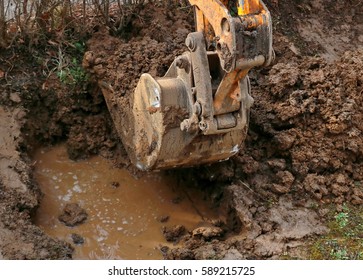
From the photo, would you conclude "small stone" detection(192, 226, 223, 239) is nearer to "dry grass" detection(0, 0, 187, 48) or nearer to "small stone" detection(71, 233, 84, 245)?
"small stone" detection(71, 233, 84, 245)

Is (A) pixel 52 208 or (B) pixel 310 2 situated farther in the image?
(B) pixel 310 2

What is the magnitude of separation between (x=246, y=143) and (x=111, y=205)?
1312 millimetres

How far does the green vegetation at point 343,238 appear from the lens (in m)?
5.39

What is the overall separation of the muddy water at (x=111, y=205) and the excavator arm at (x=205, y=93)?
0.43 meters

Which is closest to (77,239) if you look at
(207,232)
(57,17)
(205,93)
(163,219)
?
(163,219)

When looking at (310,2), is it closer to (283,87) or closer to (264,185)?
(283,87)

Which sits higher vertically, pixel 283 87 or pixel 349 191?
pixel 283 87

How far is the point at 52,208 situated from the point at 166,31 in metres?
2.02

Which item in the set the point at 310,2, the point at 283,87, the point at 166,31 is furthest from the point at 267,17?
the point at 310,2

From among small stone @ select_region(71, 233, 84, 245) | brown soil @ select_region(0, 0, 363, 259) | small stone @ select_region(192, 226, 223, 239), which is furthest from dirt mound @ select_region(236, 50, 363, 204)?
small stone @ select_region(71, 233, 84, 245)

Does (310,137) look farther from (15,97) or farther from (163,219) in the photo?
(15,97)

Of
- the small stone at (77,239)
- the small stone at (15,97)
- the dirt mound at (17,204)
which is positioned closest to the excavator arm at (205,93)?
the small stone at (77,239)

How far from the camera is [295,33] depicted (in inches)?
296

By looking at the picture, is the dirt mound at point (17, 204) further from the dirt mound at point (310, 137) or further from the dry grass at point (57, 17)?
the dirt mound at point (310, 137)
